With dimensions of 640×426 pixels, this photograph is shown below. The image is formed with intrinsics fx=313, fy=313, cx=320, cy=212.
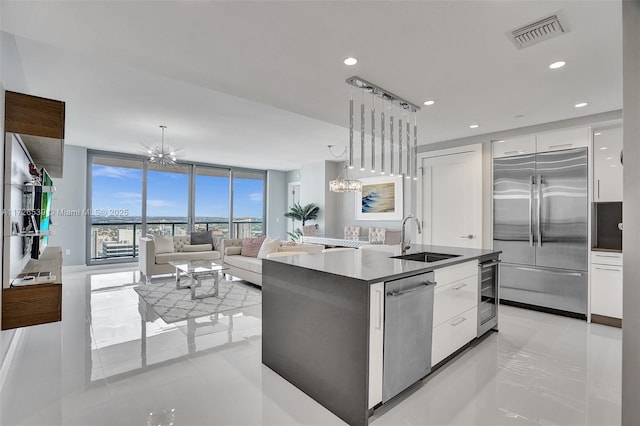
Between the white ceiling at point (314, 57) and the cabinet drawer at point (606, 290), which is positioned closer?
the white ceiling at point (314, 57)

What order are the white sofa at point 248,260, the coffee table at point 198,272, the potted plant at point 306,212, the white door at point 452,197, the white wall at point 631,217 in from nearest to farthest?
the white wall at point 631,217 < the coffee table at point 198,272 < the white door at point 452,197 < the white sofa at point 248,260 < the potted plant at point 306,212

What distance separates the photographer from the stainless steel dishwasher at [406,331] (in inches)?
80.2

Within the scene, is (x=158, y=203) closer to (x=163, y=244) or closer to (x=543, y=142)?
(x=163, y=244)

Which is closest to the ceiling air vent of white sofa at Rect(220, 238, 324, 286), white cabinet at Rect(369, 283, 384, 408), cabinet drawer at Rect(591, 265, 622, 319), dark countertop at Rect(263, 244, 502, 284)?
dark countertop at Rect(263, 244, 502, 284)

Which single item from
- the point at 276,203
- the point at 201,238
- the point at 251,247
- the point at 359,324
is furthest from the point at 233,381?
the point at 276,203

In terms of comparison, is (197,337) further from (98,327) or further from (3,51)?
(3,51)

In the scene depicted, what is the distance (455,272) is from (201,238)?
592cm

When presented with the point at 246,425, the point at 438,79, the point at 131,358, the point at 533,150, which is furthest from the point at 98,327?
the point at 533,150

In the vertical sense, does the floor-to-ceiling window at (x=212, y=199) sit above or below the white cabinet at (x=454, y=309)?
above

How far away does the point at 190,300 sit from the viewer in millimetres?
4609

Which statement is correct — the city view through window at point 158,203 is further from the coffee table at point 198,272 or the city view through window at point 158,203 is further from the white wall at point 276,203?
the coffee table at point 198,272

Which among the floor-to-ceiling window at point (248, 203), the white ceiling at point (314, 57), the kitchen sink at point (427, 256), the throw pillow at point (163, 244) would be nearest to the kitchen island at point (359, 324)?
the kitchen sink at point (427, 256)

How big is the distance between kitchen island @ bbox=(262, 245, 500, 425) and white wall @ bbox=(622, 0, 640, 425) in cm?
110

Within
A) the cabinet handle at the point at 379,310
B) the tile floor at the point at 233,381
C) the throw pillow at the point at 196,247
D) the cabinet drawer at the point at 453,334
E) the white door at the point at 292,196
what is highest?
the white door at the point at 292,196
